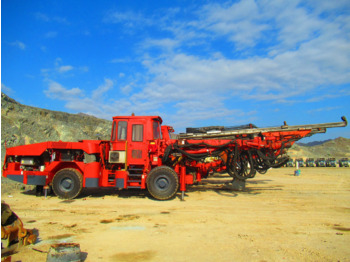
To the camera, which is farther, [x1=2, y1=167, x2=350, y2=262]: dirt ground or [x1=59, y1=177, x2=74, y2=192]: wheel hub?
[x1=59, y1=177, x2=74, y2=192]: wheel hub

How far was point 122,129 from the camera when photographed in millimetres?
9930

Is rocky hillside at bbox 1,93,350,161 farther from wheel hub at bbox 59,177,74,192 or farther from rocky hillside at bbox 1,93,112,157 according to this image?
wheel hub at bbox 59,177,74,192

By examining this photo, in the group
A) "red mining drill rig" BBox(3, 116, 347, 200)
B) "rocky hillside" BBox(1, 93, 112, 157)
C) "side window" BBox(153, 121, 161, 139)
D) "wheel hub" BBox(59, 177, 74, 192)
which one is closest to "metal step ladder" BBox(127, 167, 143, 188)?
"red mining drill rig" BBox(3, 116, 347, 200)

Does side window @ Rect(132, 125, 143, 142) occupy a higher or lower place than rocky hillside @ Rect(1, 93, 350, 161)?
lower

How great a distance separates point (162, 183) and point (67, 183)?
347cm

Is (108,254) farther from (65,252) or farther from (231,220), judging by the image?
(231,220)

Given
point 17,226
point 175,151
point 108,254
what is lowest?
point 108,254

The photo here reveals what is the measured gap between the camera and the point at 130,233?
18.6 ft

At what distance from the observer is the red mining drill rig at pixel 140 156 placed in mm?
9508

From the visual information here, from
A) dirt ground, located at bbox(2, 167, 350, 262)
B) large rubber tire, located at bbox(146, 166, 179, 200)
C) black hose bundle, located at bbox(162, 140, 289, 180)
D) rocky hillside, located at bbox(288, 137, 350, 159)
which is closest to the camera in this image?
dirt ground, located at bbox(2, 167, 350, 262)

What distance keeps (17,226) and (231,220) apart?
4.72m

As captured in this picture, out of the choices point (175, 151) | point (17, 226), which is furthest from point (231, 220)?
point (17, 226)

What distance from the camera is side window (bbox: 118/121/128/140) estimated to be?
389 inches

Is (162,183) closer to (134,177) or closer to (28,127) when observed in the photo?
(134,177)
